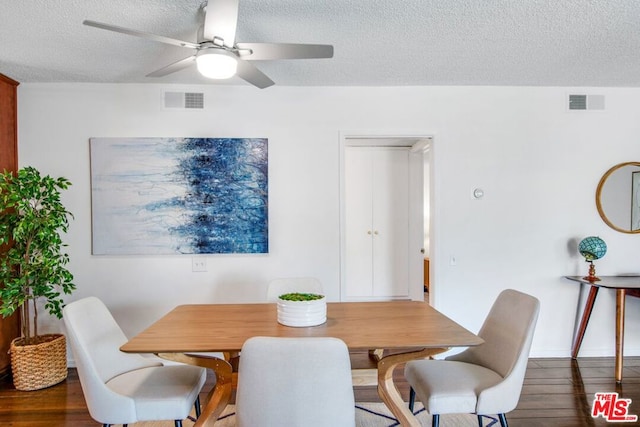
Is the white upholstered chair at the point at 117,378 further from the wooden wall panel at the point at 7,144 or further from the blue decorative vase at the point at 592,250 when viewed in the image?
the blue decorative vase at the point at 592,250

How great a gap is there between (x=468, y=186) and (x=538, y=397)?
5.59 feet

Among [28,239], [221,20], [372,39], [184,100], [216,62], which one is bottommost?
[28,239]

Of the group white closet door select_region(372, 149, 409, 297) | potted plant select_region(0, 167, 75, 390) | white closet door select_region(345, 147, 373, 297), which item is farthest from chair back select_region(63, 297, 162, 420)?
white closet door select_region(372, 149, 409, 297)

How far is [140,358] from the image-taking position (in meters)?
2.08

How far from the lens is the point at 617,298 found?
9.37 feet

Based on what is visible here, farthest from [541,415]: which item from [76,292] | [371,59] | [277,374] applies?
[76,292]

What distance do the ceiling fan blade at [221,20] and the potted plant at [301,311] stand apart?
4.23ft

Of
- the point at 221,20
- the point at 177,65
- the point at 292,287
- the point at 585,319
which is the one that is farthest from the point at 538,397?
the point at 177,65

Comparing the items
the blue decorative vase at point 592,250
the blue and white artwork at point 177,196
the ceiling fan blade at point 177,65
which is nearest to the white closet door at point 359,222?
the blue and white artwork at point 177,196

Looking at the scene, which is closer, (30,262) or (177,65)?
(177,65)

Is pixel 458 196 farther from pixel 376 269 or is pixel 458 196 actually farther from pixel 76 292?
pixel 76 292

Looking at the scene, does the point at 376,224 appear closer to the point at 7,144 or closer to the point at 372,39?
the point at 372,39

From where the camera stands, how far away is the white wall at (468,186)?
3.22 m

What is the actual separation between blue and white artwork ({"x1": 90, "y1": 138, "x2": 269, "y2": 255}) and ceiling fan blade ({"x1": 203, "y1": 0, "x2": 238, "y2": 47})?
4.94ft
